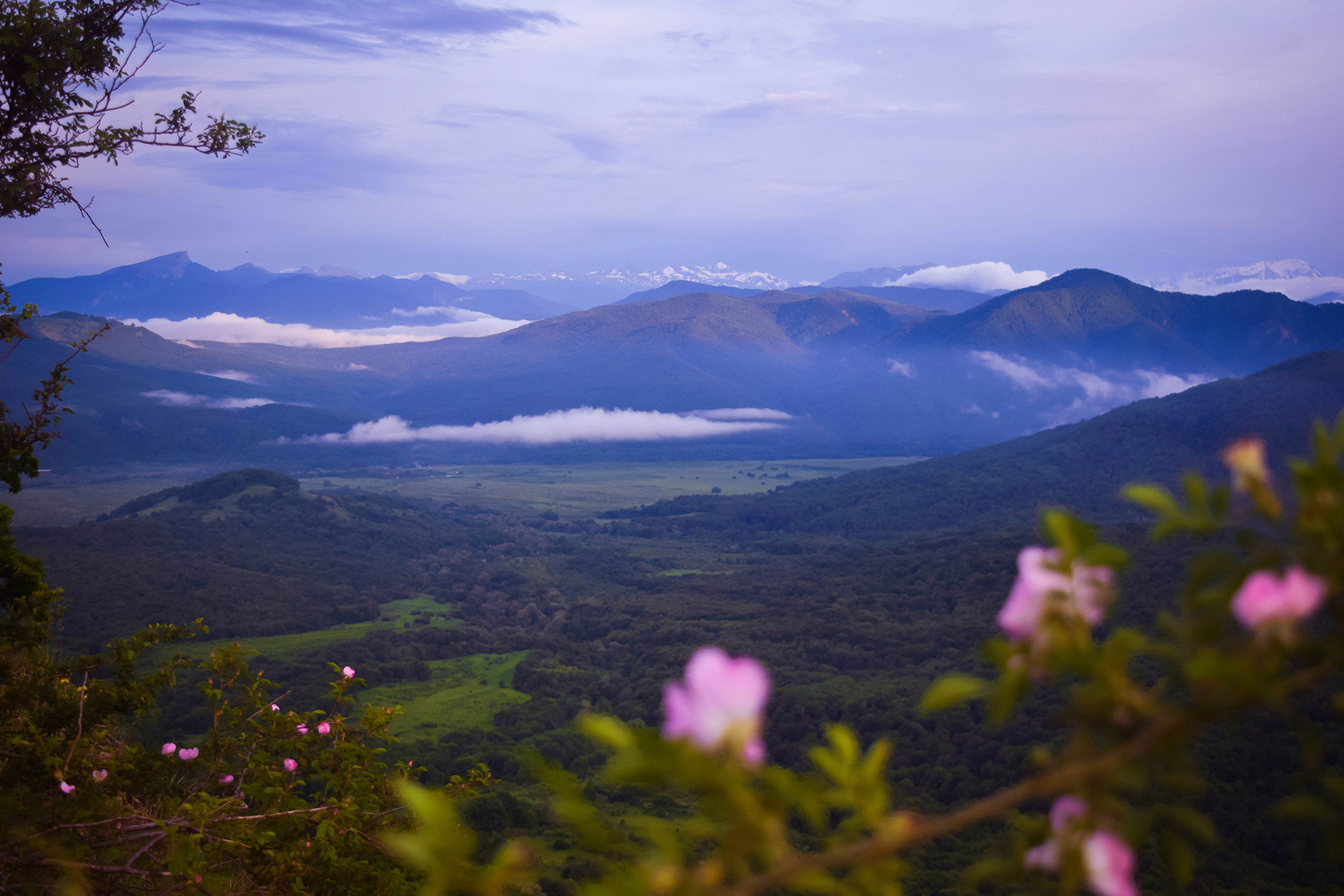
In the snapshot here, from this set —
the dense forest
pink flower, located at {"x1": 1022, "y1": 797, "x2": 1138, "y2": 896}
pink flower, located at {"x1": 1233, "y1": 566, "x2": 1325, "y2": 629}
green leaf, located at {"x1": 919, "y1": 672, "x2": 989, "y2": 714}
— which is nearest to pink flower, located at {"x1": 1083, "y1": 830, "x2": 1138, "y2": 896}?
pink flower, located at {"x1": 1022, "y1": 797, "x2": 1138, "y2": 896}

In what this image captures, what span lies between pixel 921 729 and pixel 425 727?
23.8 metres

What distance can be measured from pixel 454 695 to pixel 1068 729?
4998cm

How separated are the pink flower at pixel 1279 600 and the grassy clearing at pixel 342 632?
2061 inches

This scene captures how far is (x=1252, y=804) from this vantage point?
20547 mm

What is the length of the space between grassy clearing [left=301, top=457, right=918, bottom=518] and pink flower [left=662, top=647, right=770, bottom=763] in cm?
11145

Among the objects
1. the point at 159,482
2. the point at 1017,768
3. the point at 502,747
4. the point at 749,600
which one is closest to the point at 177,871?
the point at 1017,768

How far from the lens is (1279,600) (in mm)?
984

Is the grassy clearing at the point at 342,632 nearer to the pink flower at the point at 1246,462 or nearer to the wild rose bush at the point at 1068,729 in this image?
the wild rose bush at the point at 1068,729

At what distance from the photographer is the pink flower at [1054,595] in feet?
3.62

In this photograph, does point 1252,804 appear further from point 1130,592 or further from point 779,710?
point 779,710

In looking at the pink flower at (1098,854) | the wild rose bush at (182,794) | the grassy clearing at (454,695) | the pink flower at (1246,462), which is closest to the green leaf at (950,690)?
the pink flower at (1098,854)

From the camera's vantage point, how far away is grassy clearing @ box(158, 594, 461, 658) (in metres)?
50.8

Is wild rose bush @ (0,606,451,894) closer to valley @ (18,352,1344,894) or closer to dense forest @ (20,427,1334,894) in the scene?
dense forest @ (20,427,1334,894)

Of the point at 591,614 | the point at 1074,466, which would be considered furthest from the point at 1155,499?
the point at 1074,466
